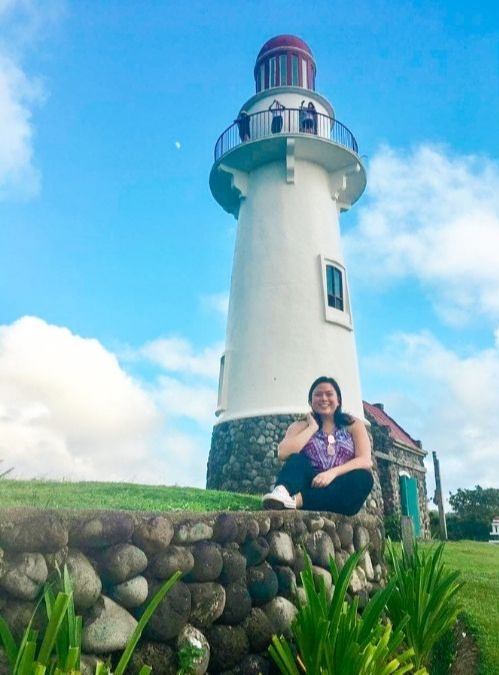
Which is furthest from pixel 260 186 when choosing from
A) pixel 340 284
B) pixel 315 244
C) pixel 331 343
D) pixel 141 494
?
pixel 141 494

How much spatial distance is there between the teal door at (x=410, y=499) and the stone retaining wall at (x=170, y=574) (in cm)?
1441

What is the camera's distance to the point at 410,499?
19.7 m

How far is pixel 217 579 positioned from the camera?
473 cm

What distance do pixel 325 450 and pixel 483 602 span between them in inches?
139

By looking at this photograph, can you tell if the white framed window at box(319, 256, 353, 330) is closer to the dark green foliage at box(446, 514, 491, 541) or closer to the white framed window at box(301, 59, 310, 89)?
the white framed window at box(301, 59, 310, 89)

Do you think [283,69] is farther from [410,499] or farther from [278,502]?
[278,502]

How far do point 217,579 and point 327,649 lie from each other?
2.96 feet

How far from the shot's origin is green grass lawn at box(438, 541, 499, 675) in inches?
257

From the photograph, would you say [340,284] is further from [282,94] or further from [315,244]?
[282,94]

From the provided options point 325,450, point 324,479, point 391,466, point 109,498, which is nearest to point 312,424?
point 325,450

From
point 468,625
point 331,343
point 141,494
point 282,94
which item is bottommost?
point 468,625

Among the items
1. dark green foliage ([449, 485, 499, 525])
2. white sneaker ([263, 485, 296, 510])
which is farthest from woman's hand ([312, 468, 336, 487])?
dark green foliage ([449, 485, 499, 525])

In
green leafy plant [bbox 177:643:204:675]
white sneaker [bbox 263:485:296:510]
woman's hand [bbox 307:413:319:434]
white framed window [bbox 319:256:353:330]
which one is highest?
white framed window [bbox 319:256:353:330]

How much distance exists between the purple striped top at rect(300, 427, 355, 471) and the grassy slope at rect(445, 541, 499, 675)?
2.37m
